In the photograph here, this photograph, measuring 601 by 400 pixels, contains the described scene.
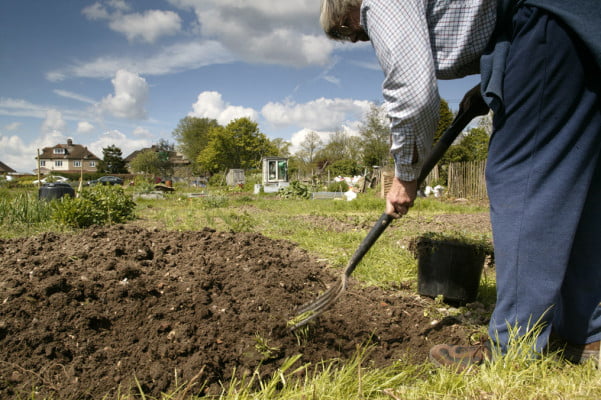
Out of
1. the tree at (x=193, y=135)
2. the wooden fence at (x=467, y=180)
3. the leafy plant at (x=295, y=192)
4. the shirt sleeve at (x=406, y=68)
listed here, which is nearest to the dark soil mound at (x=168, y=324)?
the shirt sleeve at (x=406, y=68)

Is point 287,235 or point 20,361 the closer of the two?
point 20,361

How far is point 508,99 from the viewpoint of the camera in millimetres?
1434

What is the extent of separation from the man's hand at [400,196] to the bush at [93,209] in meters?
5.56

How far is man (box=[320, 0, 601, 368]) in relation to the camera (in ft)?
4.50

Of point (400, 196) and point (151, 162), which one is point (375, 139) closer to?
point (400, 196)

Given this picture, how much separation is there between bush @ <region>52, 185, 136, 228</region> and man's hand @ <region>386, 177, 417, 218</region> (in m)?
5.56

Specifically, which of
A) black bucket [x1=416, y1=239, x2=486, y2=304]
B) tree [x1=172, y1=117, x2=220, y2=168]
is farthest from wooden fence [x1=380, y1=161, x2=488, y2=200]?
tree [x1=172, y1=117, x2=220, y2=168]

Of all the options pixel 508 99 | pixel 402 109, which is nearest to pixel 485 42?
pixel 508 99

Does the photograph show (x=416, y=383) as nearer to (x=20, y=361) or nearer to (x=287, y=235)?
(x=20, y=361)

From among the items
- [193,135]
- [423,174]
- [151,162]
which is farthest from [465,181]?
[193,135]

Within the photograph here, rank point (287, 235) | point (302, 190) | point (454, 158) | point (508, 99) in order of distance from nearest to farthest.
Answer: point (508, 99) → point (287, 235) → point (302, 190) → point (454, 158)

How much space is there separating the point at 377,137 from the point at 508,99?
1007 inches

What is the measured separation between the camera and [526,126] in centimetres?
141

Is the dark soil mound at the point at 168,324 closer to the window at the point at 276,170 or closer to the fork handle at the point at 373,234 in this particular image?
the fork handle at the point at 373,234
